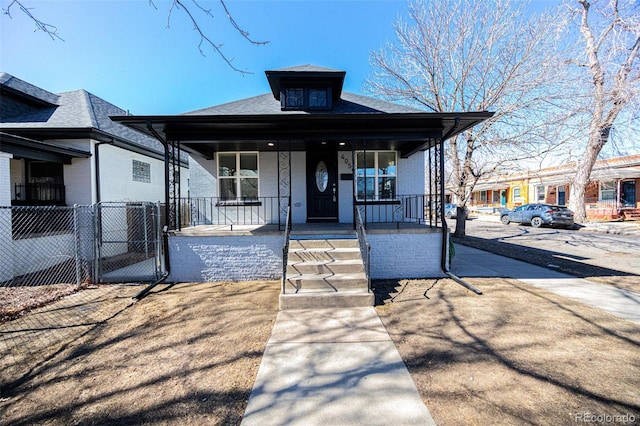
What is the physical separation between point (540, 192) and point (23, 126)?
116 feet

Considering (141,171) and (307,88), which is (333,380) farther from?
(141,171)

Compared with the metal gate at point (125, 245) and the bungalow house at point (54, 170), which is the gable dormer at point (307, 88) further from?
the bungalow house at point (54, 170)

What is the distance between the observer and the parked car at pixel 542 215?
1666 centimetres

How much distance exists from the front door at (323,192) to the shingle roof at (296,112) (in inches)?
61.0

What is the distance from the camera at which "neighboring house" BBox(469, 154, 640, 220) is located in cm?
1831

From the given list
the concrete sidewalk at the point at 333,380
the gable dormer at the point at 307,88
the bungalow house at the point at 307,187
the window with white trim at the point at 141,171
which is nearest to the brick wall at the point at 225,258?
the bungalow house at the point at 307,187

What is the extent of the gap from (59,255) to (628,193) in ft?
111

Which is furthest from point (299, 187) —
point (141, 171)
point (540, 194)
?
point (540, 194)

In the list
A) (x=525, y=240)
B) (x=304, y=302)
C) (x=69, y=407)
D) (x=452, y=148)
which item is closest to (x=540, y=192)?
(x=525, y=240)

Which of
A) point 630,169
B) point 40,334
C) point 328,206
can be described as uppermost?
point 630,169

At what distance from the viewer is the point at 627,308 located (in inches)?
177

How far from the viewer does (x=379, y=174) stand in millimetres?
8625

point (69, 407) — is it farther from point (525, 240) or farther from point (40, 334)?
point (525, 240)

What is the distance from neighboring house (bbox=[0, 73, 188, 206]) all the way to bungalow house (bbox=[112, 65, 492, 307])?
3659 mm
